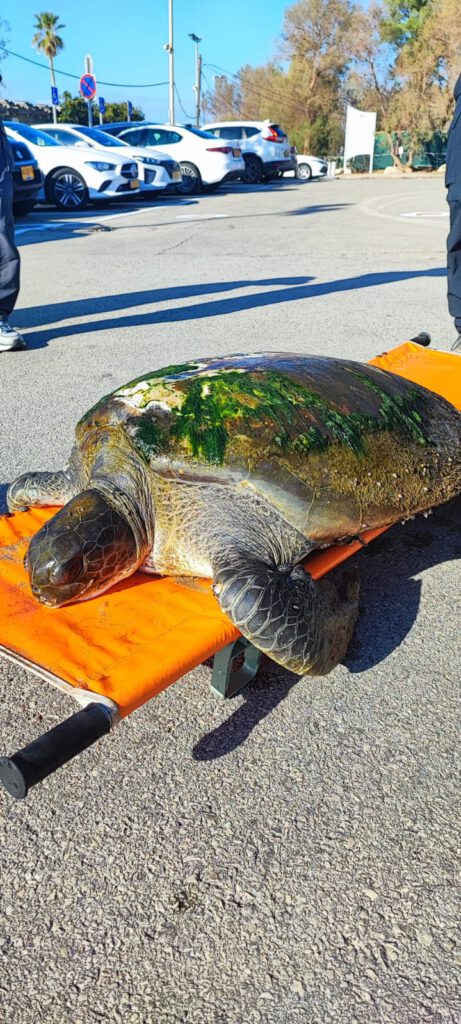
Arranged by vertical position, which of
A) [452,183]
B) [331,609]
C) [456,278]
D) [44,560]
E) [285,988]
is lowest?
[285,988]

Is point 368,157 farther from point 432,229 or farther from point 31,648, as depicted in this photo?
point 31,648

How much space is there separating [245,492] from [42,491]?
90 centimetres

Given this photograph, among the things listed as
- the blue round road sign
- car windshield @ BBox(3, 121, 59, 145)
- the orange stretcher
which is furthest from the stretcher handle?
the blue round road sign

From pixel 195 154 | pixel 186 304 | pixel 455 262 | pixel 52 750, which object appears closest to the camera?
pixel 52 750

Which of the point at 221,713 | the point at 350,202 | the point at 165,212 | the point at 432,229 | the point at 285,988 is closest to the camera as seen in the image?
the point at 285,988

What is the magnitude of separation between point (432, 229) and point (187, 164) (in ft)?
27.8

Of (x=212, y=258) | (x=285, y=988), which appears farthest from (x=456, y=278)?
(x=212, y=258)

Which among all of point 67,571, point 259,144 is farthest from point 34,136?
point 67,571

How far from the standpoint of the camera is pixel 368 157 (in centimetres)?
3553

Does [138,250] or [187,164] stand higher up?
[187,164]

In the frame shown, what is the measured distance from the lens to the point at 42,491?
2717 mm

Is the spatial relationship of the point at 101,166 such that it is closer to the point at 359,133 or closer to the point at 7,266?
the point at 7,266

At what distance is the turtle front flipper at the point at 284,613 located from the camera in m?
1.88

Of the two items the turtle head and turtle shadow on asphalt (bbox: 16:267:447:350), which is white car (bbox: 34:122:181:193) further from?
the turtle head
